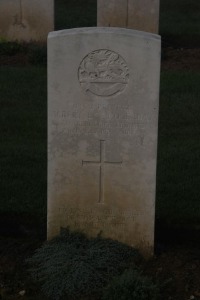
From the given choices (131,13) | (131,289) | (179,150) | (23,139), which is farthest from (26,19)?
(131,289)

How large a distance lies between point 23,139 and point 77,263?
11.1 ft

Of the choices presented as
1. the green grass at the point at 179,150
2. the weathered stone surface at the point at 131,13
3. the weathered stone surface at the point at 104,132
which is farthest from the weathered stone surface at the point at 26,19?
the weathered stone surface at the point at 104,132

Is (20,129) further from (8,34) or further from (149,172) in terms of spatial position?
(8,34)

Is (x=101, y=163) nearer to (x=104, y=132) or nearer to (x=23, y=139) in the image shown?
(x=104, y=132)

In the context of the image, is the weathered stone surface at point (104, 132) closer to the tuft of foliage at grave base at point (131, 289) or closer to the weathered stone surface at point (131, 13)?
the tuft of foliage at grave base at point (131, 289)

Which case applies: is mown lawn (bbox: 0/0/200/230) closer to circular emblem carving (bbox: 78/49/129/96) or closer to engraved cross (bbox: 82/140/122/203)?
engraved cross (bbox: 82/140/122/203)

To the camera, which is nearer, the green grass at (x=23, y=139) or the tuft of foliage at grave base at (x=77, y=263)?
the tuft of foliage at grave base at (x=77, y=263)

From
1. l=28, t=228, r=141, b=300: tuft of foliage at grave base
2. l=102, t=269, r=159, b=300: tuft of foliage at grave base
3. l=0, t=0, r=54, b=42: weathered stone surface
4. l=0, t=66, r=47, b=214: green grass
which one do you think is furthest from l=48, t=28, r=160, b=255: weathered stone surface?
l=0, t=0, r=54, b=42: weathered stone surface

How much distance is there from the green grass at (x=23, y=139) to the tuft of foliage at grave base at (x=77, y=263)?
0.97 metres

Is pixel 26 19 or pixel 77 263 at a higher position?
pixel 26 19

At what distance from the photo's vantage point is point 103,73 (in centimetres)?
542

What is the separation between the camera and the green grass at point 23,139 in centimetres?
682

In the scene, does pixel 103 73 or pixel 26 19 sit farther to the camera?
pixel 26 19

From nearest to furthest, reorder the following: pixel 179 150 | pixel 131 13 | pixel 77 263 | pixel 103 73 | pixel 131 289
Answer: pixel 131 289 → pixel 77 263 → pixel 103 73 → pixel 179 150 → pixel 131 13
